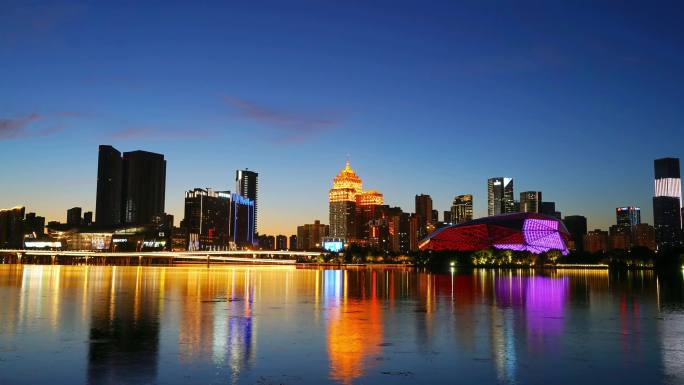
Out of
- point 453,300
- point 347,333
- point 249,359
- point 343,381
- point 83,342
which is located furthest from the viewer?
point 453,300

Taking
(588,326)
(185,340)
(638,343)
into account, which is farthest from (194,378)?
(588,326)

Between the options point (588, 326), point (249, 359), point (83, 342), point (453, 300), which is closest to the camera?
point (249, 359)

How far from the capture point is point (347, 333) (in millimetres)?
32062

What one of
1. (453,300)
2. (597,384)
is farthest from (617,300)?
(597,384)

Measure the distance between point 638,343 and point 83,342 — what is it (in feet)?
79.7

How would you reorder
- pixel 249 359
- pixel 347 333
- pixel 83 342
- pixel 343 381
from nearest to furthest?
pixel 343 381 → pixel 249 359 → pixel 83 342 → pixel 347 333

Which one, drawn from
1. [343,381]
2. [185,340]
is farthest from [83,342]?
[343,381]

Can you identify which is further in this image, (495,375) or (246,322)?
(246,322)

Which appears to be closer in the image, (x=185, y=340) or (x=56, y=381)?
(x=56, y=381)

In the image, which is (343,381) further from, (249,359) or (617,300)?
(617,300)

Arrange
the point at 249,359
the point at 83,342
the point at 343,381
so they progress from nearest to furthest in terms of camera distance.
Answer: the point at 343,381, the point at 249,359, the point at 83,342

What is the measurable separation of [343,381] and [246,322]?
1720 centimetres

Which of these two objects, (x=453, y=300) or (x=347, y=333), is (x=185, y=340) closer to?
(x=347, y=333)

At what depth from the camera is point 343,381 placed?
20266mm
